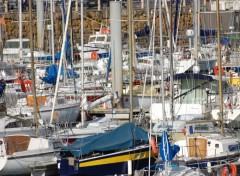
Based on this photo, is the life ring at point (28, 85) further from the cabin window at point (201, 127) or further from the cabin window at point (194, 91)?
the cabin window at point (201, 127)

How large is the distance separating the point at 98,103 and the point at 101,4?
31.4 metres

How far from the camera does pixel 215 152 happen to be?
2386 cm

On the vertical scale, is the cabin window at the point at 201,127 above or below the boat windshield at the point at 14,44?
below

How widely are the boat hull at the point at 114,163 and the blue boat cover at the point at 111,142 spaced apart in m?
0.18

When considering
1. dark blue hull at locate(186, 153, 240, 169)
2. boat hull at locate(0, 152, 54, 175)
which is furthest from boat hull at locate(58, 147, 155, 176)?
dark blue hull at locate(186, 153, 240, 169)

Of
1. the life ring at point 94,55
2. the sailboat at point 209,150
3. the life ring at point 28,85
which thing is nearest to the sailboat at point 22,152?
the sailboat at point 209,150

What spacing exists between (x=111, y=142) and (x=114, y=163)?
523mm

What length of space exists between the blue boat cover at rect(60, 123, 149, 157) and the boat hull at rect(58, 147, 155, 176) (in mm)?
178

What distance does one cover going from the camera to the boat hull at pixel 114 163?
2428 cm

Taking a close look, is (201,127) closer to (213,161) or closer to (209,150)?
(209,150)

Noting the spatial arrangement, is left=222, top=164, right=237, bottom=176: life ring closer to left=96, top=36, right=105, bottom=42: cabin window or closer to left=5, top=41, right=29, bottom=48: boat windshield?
left=96, top=36, right=105, bottom=42: cabin window

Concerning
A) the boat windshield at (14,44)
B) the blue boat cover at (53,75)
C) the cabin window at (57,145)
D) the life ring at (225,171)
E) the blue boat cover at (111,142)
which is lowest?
the life ring at (225,171)

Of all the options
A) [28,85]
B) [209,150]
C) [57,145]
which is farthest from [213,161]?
[28,85]

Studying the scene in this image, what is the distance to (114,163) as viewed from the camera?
80.0ft
